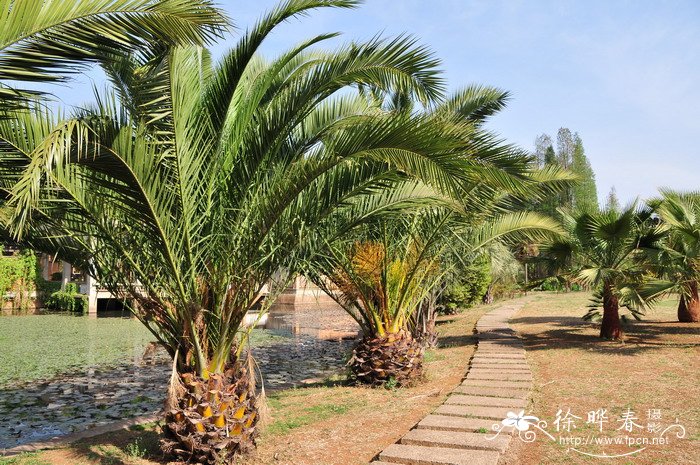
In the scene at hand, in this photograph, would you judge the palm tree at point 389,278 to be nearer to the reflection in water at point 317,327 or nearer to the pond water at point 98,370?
the pond water at point 98,370

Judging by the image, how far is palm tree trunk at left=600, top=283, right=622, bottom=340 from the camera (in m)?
9.86

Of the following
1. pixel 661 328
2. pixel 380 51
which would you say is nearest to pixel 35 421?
pixel 380 51

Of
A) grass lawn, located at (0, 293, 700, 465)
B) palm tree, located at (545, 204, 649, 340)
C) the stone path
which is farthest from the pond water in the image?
palm tree, located at (545, 204, 649, 340)

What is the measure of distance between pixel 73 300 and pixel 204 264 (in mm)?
23423

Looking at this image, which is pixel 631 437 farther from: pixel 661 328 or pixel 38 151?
pixel 661 328

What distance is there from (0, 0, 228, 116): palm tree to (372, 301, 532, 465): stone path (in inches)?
134

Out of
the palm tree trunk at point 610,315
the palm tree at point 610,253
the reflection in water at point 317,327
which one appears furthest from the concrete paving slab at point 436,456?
the reflection in water at point 317,327

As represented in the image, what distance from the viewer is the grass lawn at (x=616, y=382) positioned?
4406 millimetres

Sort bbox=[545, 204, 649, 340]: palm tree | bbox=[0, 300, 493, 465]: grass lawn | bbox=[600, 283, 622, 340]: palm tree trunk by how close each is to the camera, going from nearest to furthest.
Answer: bbox=[0, 300, 493, 465]: grass lawn, bbox=[545, 204, 649, 340]: palm tree, bbox=[600, 283, 622, 340]: palm tree trunk

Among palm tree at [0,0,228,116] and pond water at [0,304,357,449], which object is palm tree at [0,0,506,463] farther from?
pond water at [0,304,357,449]

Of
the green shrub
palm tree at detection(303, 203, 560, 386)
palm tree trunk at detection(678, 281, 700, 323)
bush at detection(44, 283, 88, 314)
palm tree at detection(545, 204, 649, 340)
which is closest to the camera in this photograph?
palm tree at detection(303, 203, 560, 386)

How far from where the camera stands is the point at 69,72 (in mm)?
3041

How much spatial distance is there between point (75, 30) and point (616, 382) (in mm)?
6793

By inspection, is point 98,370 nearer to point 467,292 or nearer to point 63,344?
point 63,344
